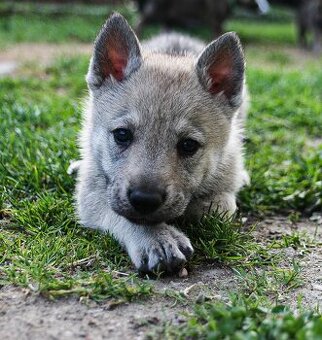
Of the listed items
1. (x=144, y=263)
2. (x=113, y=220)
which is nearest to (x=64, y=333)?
(x=144, y=263)

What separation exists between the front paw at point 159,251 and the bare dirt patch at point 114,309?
0.26 feet

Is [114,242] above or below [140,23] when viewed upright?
above

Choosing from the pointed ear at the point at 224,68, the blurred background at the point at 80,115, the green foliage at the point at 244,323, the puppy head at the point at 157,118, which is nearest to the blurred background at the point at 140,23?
the blurred background at the point at 80,115

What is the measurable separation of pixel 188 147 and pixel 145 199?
0.55 m

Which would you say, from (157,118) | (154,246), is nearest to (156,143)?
(157,118)

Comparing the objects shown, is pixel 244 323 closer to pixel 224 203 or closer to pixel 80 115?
pixel 224 203

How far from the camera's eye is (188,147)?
10.8 feet

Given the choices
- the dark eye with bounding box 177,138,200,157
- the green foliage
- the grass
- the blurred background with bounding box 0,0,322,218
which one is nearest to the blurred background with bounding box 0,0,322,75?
the blurred background with bounding box 0,0,322,218

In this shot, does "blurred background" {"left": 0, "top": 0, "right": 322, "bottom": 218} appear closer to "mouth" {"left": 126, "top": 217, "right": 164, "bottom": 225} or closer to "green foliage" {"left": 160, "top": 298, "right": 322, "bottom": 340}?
"mouth" {"left": 126, "top": 217, "right": 164, "bottom": 225}

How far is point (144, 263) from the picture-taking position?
2936 millimetres

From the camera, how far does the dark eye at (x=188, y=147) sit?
3234 millimetres

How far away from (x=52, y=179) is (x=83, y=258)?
114cm

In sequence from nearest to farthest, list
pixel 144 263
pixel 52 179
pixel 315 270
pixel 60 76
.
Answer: pixel 144 263 → pixel 315 270 → pixel 52 179 → pixel 60 76

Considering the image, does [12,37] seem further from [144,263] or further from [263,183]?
[144,263]
